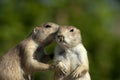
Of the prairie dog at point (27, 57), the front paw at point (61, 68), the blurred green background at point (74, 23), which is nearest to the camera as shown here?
the front paw at point (61, 68)

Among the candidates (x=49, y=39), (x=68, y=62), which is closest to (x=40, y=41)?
(x=49, y=39)

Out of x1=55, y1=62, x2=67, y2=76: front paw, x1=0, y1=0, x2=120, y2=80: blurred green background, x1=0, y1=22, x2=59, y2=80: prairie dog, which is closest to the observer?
x1=55, y1=62, x2=67, y2=76: front paw

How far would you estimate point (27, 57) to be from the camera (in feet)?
17.7

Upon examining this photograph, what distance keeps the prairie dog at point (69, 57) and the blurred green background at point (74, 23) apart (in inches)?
329

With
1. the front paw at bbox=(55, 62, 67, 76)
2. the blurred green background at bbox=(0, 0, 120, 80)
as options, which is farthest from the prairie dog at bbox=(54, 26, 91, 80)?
the blurred green background at bbox=(0, 0, 120, 80)

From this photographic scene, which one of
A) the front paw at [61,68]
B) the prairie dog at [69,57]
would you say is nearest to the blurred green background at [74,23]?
the prairie dog at [69,57]

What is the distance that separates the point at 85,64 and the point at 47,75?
8315 mm

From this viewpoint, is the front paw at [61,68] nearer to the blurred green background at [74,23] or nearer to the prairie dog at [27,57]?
the prairie dog at [27,57]

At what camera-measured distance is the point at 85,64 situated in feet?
16.4

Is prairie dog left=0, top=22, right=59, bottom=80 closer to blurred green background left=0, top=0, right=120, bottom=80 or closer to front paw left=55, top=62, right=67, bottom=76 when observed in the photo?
front paw left=55, top=62, right=67, bottom=76

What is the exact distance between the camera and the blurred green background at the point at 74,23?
1441 centimetres

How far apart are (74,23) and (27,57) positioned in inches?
378

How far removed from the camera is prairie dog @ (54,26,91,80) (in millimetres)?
4828

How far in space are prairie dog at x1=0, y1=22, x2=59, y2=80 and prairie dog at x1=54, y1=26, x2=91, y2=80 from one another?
8.9 inches
